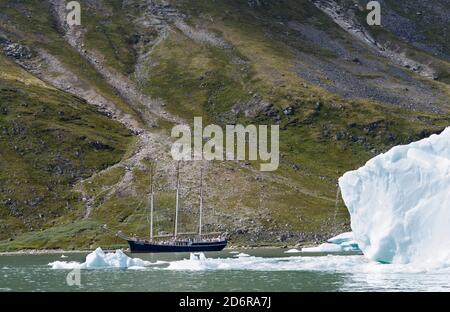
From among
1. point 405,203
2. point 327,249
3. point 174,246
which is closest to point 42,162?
point 174,246

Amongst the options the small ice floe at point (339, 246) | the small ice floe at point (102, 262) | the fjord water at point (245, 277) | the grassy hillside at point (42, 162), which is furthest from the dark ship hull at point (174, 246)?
the small ice floe at point (102, 262)

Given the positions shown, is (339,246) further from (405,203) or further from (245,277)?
(245,277)

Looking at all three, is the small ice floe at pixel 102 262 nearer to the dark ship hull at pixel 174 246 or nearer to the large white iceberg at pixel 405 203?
the large white iceberg at pixel 405 203

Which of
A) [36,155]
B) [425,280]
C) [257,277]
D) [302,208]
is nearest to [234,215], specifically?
[302,208]

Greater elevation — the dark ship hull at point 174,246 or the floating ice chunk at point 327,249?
the floating ice chunk at point 327,249

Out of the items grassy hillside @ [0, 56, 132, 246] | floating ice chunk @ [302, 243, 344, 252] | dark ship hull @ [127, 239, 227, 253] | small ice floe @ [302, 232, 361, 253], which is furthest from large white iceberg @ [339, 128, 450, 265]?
grassy hillside @ [0, 56, 132, 246]
